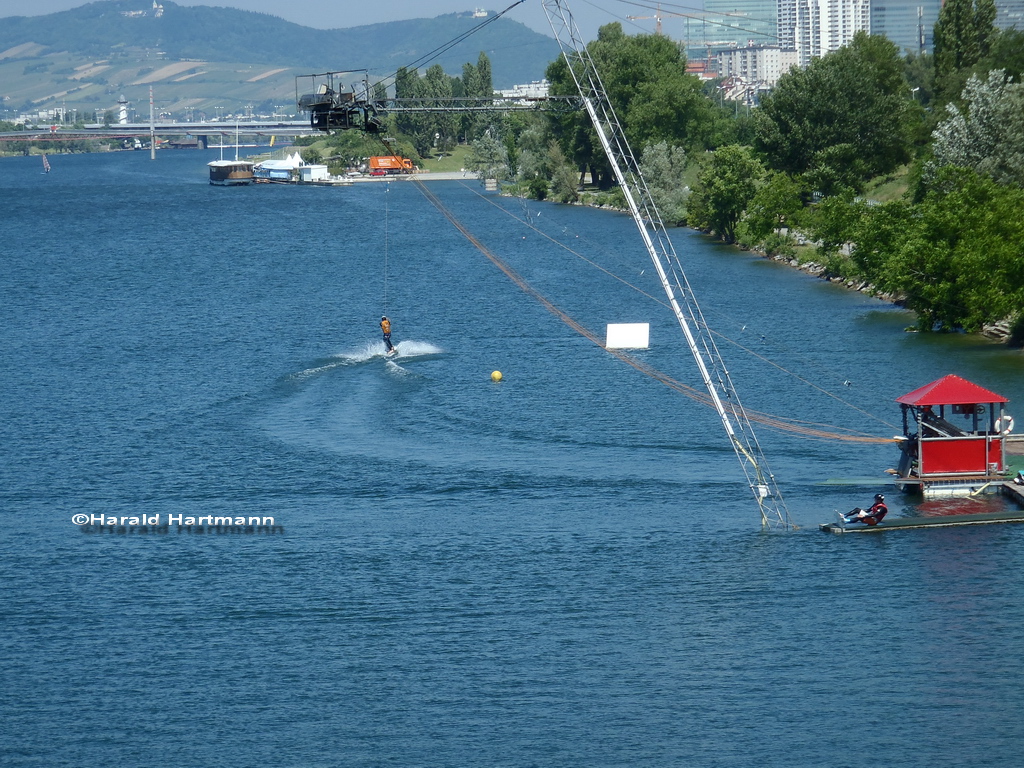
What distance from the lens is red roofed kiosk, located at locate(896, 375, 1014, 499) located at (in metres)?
45.2

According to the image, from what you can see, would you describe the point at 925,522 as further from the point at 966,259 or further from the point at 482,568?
the point at 966,259

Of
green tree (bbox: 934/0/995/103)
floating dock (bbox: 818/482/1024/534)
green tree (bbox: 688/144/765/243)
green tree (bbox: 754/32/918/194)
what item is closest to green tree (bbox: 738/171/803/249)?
green tree (bbox: 688/144/765/243)

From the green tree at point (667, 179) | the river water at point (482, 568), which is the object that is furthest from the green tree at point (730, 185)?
the river water at point (482, 568)

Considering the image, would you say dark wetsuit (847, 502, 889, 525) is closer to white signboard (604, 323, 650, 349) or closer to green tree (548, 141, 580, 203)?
white signboard (604, 323, 650, 349)

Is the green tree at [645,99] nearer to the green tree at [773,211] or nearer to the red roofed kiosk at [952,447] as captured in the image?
the green tree at [773,211]

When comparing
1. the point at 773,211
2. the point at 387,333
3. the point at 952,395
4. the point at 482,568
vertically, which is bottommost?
the point at 482,568

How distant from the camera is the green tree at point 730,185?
415ft

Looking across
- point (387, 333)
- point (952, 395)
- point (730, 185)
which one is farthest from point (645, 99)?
point (952, 395)

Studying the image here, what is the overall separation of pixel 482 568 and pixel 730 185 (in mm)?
94018

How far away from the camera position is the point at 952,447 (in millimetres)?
45438

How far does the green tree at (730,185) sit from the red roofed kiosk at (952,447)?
8278cm

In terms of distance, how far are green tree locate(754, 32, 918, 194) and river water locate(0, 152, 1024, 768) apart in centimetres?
5218

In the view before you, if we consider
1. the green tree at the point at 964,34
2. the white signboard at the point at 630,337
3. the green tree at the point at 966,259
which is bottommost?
the white signboard at the point at 630,337

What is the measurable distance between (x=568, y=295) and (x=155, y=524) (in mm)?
55819
